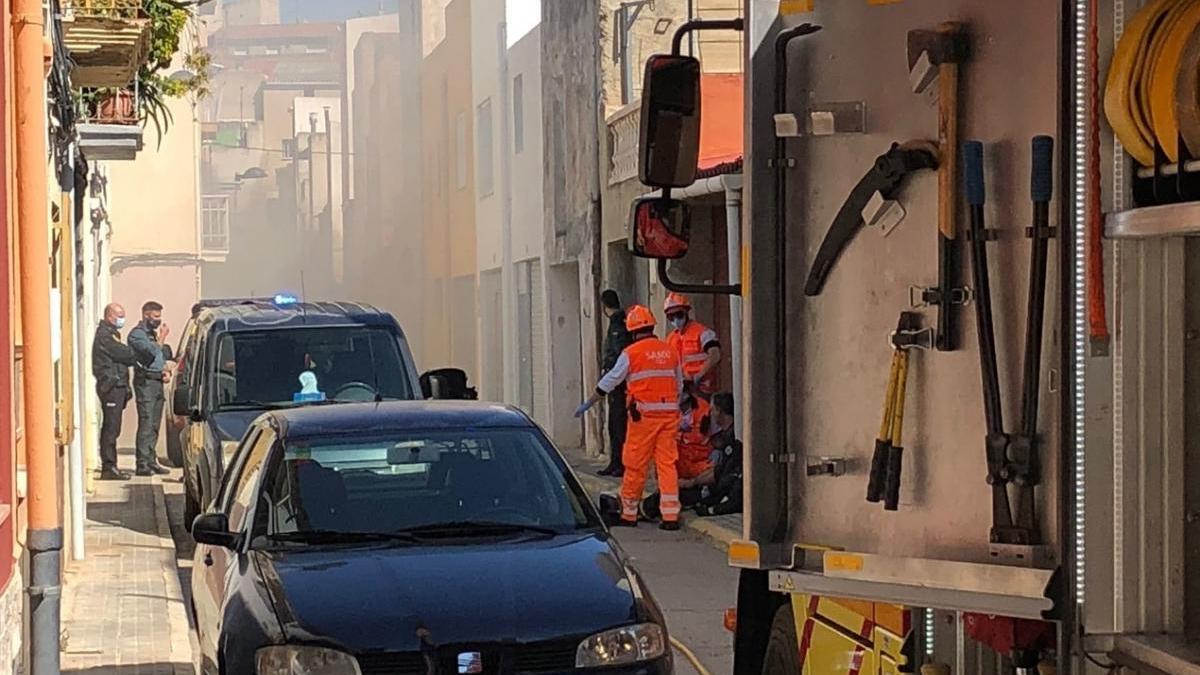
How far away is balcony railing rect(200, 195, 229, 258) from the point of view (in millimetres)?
65750

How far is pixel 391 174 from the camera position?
4991 cm

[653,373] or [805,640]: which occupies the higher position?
[653,373]

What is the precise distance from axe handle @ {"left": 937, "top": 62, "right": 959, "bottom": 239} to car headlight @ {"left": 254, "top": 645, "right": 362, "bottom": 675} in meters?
3.28

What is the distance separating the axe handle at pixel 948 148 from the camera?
4508mm

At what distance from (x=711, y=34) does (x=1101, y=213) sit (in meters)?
18.6

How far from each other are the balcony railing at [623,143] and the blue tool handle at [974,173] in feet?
55.6

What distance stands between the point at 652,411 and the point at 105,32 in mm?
4970

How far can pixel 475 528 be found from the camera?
8133 mm

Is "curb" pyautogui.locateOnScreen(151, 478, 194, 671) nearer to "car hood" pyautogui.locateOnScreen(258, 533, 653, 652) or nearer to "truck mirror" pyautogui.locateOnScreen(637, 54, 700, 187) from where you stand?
"car hood" pyautogui.locateOnScreen(258, 533, 653, 652)


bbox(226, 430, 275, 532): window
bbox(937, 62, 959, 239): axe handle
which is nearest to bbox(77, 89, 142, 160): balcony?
bbox(226, 430, 275, 532): window

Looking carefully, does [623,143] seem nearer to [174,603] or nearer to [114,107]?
[114,107]

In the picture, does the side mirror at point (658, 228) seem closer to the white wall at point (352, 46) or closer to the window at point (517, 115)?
the window at point (517, 115)

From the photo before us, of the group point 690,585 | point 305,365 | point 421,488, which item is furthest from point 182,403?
point 421,488

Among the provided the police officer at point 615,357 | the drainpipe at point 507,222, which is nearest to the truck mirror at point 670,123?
the police officer at point 615,357
